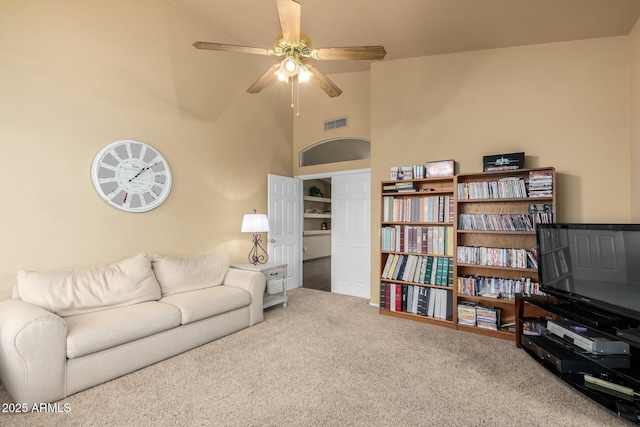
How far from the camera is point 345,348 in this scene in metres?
2.69

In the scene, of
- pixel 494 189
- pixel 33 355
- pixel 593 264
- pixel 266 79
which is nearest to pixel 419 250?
pixel 494 189

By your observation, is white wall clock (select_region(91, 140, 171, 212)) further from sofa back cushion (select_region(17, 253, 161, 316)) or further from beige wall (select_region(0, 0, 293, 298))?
sofa back cushion (select_region(17, 253, 161, 316))

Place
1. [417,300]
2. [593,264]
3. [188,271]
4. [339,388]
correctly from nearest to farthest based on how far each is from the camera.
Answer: [339,388] → [593,264] → [188,271] → [417,300]

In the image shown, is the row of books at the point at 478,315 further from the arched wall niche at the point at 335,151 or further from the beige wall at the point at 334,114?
the arched wall niche at the point at 335,151

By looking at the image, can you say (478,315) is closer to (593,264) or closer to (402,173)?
(593,264)

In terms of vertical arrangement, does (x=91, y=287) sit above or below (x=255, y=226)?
below

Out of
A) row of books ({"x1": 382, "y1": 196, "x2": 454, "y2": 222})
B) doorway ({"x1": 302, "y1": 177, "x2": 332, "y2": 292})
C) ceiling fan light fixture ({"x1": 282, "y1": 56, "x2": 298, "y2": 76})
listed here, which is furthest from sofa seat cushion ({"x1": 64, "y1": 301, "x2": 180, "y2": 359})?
doorway ({"x1": 302, "y1": 177, "x2": 332, "y2": 292})

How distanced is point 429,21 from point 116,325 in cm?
396

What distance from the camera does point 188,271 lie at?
126 inches

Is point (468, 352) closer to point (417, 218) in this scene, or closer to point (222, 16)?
point (417, 218)

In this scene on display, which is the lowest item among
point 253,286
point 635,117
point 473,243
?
point 253,286

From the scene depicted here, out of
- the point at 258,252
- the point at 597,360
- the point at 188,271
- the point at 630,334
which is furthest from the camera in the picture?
the point at 258,252

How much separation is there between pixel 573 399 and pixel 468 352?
0.77 meters

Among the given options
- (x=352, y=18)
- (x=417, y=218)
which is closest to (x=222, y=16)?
(x=352, y=18)
